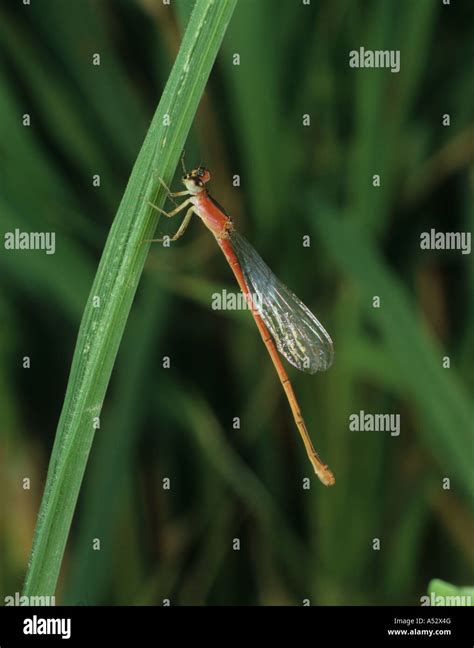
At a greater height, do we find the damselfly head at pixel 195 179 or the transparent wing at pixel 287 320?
the damselfly head at pixel 195 179

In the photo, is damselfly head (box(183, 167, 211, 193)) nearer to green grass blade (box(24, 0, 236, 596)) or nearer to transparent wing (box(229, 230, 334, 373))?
transparent wing (box(229, 230, 334, 373))

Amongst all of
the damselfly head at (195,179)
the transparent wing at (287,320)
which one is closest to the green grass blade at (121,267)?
the damselfly head at (195,179)

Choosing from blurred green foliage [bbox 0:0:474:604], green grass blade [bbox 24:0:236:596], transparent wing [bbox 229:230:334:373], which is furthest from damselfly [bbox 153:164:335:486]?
green grass blade [bbox 24:0:236:596]

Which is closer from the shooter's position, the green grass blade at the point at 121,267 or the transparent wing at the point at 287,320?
the green grass blade at the point at 121,267

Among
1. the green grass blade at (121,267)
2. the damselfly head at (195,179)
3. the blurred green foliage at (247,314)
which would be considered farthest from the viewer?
the blurred green foliage at (247,314)

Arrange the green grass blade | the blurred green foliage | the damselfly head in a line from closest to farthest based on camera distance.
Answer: the green grass blade, the damselfly head, the blurred green foliage

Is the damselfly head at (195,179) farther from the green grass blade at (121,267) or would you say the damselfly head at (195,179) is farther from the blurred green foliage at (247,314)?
the green grass blade at (121,267)

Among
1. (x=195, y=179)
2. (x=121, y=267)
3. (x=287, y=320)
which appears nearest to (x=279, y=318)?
(x=287, y=320)
